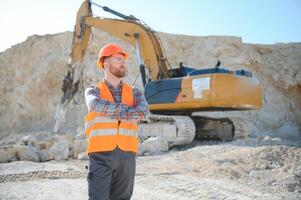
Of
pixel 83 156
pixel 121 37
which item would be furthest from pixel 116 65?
pixel 121 37

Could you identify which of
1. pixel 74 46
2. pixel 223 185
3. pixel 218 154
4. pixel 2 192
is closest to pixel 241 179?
pixel 223 185

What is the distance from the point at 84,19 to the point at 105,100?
8704 mm

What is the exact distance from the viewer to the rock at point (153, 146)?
8.37m

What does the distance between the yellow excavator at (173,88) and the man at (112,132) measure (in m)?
6.14

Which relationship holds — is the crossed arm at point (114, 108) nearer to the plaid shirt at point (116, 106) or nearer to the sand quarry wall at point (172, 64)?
the plaid shirt at point (116, 106)

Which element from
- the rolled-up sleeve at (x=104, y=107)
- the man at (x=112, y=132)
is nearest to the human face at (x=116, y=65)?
the man at (x=112, y=132)

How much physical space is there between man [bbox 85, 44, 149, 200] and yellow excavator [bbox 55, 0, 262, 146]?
20.1 feet

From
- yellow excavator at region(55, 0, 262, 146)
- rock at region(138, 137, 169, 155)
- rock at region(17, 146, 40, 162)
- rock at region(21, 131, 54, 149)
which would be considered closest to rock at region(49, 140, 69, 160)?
rock at region(17, 146, 40, 162)

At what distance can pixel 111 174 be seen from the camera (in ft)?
7.86

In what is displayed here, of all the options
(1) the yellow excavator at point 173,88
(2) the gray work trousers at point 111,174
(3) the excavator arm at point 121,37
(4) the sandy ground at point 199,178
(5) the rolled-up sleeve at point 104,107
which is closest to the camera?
(2) the gray work trousers at point 111,174

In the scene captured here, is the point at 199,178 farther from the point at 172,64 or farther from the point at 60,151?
the point at 172,64

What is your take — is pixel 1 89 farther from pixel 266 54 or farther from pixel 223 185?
pixel 223 185

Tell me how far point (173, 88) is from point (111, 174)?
6869 millimetres

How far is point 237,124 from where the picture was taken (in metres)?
10.2
